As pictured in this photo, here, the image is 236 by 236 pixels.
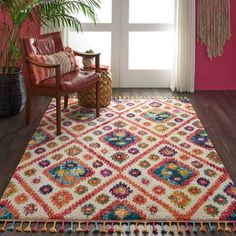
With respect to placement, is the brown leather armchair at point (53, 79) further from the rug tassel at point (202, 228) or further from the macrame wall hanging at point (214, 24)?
the rug tassel at point (202, 228)

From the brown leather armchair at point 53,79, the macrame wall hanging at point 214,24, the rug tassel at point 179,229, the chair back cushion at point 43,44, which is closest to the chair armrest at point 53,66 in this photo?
the brown leather armchair at point 53,79

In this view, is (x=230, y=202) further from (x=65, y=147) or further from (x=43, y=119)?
(x=43, y=119)

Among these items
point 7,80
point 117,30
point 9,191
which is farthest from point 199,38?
point 9,191

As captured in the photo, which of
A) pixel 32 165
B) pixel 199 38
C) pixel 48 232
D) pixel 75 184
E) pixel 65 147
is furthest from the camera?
pixel 199 38

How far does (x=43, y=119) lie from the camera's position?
4430 millimetres

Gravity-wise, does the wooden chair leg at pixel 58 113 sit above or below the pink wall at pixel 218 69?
below

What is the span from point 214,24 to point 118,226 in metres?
3.32

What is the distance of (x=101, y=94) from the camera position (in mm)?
4723

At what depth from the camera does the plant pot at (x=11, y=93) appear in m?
4.33

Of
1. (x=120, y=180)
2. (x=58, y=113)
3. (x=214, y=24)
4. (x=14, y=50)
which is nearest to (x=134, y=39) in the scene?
(x=214, y=24)

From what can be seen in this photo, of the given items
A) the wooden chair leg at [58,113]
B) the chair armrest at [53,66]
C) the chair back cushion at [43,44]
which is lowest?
the wooden chair leg at [58,113]

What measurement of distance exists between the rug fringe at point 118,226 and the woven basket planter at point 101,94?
84.1 inches

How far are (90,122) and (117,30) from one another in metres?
1.56

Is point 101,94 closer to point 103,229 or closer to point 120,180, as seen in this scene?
point 120,180
